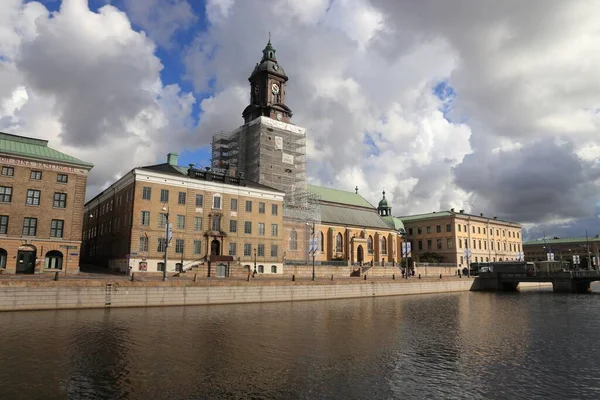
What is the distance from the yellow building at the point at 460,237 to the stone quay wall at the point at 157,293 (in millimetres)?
64101

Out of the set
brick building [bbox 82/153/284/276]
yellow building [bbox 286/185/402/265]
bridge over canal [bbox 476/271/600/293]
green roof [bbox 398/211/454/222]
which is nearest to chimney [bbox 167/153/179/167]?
brick building [bbox 82/153/284/276]

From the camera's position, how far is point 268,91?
96625 millimetres

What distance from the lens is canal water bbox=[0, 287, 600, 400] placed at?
18.7 meters

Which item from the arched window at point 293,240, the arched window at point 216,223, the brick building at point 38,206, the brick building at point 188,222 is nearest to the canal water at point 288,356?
the brick building at point 38,206

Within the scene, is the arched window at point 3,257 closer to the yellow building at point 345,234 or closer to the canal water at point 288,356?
the canal water at point 288,356

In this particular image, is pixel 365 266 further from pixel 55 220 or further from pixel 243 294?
pixel 55 220

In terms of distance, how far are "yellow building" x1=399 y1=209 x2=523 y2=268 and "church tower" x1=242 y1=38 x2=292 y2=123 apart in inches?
2288

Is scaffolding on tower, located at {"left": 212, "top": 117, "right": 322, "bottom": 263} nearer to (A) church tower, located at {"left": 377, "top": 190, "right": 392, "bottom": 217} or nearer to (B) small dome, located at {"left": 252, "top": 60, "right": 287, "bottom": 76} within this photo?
(B) small dome, located at {"left": 252, "top": 60, "right": 287, "bottom": 76}

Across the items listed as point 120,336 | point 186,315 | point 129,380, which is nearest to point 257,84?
point 186,315

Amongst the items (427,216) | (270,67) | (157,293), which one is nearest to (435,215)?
(427,216)

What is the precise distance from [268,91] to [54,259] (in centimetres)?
5728

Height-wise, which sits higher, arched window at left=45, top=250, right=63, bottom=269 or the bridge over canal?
arched window at left=45, top=250, right=63, bottom=269

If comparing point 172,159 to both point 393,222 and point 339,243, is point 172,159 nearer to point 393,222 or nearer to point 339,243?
point 339,243

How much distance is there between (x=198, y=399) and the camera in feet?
56.7
